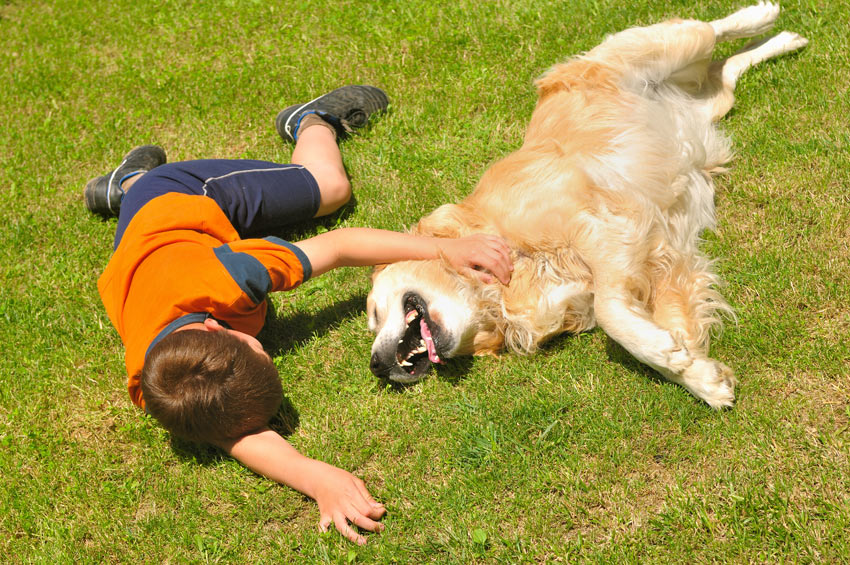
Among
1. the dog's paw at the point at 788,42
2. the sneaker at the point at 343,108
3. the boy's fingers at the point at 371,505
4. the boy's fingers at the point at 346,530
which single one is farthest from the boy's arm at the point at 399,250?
the dog's paw at the point at 788,42

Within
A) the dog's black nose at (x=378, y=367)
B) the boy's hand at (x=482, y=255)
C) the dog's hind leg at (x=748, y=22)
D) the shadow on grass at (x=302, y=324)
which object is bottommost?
the shadow on grass at (x=302, y=324)

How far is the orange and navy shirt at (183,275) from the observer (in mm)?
3730

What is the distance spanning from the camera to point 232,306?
378 cm

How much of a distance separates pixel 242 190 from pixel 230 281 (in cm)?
110

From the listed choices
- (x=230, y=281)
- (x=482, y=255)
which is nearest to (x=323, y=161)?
(x=230, y=281)

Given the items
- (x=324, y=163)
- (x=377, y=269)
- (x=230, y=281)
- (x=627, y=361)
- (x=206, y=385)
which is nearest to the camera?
(x=206, y=385)

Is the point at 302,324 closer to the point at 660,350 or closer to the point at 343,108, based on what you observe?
the point at 343,108

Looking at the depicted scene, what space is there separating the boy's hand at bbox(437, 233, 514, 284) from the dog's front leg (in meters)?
0.55

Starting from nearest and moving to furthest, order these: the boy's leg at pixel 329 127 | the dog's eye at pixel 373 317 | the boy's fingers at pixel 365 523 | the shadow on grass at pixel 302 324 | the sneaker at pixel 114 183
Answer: the boy's fingers at pixel 365 523 → the dog's eye at pixel 373 317 → the shadow on grass at pixel 302 324 → the boy's leg at pixel 329 127 → the sneaker at pixel 114 183

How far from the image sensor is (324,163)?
4.96 meters

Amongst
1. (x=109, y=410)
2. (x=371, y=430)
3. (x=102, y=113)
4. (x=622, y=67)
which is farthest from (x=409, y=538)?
(x=102, y=113)

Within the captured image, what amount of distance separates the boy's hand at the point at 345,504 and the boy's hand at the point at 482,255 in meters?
1.27

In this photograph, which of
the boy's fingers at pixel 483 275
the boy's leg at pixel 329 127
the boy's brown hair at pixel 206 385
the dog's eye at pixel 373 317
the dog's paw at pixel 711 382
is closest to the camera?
the dog's paw at pixel 711 382

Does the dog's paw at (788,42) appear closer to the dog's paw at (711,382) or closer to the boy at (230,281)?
the boy at (230,281)
